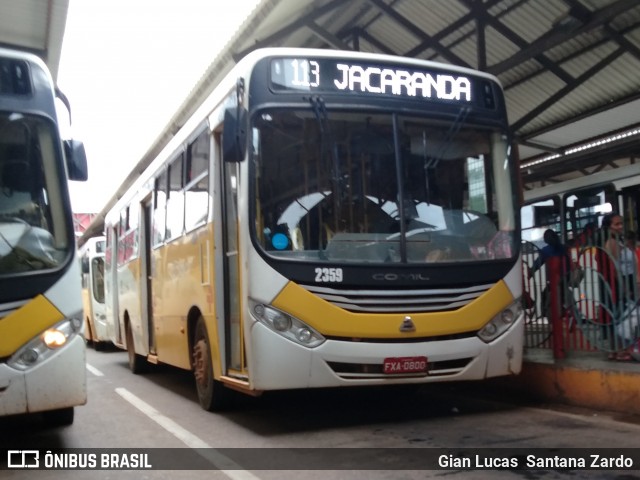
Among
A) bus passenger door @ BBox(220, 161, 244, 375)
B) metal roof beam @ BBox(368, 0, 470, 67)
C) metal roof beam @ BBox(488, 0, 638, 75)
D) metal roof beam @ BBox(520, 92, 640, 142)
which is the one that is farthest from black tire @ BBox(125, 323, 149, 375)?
metal roof beam @ BBox(520, 92, 640, 142)

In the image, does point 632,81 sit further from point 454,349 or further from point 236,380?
point 236,380

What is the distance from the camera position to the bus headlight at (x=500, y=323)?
6629 millimetres

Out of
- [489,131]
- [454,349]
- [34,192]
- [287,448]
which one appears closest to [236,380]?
[287,448]

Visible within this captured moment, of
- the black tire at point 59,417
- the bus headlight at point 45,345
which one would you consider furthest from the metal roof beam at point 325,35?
the bus headlight at point 45,345

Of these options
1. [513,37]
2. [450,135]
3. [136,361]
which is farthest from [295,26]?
[136,361]

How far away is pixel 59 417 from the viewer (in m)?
6.82

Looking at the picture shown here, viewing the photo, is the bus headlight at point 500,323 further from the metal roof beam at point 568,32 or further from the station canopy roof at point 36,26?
the station canopy roof at point 36,26

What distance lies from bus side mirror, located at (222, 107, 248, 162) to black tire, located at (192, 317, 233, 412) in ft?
6.79

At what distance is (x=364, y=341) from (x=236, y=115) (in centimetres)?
222

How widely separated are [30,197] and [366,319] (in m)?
2.89

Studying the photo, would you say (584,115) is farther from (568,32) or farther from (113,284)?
(113,284)

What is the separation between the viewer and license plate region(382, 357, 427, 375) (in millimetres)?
6227

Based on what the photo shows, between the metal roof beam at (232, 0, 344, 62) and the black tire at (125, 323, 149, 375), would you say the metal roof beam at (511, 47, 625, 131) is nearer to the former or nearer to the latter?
the metal roof beam at (232, 0, 344, 62)

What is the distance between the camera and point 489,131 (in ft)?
23.5
